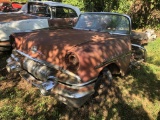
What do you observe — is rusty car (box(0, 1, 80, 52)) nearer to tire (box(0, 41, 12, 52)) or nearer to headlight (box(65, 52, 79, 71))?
tire (box(0, 41, 12, 52))

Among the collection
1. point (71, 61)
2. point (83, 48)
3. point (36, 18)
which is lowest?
point (71, 61)

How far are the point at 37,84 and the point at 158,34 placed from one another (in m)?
8.93

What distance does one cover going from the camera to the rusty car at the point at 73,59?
9.77 ft

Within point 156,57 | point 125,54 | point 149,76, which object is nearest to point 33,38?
point 125,54

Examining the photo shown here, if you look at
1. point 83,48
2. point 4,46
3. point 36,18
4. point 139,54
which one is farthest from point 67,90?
point 36,18

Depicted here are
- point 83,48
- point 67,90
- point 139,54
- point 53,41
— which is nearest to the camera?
point 67,90

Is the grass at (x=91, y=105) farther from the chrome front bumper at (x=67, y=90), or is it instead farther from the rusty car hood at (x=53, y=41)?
the rusty car hood at (x=53, y=41)

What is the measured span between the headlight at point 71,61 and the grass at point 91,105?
91 cm

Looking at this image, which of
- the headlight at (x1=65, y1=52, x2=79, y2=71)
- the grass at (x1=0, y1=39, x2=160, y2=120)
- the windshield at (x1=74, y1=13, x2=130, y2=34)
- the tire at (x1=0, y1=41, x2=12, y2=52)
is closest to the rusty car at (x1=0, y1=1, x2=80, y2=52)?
the tire at (x1=0, y1=41, x2=12, y2=52)

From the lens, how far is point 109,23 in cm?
450

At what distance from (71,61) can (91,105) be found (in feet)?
3.57

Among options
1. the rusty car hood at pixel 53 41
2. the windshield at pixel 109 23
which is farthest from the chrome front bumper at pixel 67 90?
the windshield at pixel 109 23

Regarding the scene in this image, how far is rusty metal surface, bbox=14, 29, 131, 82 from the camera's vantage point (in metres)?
3.05

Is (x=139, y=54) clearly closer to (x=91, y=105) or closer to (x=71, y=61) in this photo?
(x=91, y=105)
